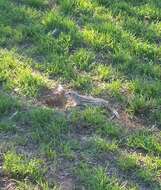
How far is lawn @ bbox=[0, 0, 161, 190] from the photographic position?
14.0ft

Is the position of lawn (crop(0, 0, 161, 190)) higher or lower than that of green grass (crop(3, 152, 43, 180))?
higher

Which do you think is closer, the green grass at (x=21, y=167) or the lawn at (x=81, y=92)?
the green grass at (x=21, y=167)

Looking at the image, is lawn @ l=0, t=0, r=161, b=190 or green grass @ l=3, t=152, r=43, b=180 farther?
lawn @ l=0, t=0, r=161, b=190

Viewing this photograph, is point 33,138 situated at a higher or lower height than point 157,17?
lower

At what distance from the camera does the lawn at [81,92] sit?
169 inches

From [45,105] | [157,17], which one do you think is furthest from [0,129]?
[157,17]

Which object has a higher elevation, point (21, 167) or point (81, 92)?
point (81, 92)

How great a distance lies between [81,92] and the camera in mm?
5246

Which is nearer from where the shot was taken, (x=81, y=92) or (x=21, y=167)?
(x=21, y=167)

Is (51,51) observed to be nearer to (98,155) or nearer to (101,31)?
(101,31)

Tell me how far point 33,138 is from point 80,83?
102cm

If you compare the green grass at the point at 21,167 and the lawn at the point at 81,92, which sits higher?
the lawn at the point at 81,92

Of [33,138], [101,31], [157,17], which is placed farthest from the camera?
[157,17]

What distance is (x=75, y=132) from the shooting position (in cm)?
473
